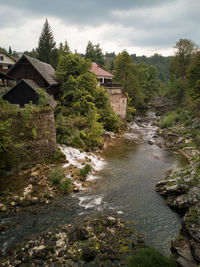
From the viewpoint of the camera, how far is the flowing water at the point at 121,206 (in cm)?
876

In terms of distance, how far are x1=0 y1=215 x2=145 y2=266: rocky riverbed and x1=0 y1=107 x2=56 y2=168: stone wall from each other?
7179 mm

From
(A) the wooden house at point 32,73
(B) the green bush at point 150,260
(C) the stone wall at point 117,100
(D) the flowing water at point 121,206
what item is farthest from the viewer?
(C) the stone wall at point 117,100

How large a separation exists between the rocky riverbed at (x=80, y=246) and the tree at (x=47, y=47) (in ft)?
136

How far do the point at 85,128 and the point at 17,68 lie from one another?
1185 cm

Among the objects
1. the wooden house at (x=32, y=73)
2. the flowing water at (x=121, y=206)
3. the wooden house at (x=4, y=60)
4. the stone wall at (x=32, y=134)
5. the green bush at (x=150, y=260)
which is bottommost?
the flowing water at (x=121, y=206)

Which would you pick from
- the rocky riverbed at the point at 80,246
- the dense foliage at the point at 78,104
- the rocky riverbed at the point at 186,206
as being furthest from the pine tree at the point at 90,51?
the rocky riverbed at the point at 80,246

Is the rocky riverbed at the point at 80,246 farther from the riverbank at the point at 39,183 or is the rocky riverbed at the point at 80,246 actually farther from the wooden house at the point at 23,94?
the wooden house at the point at 23,94

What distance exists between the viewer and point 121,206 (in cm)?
1094

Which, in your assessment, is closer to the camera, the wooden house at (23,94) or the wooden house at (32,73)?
the wooden house at (23,94)

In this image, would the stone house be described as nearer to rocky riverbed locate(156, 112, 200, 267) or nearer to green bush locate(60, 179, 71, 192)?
rocky riverbed locate(156, 112, 200, 267)

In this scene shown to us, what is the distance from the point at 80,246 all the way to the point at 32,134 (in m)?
9.23

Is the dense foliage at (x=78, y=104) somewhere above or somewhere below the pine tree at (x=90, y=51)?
below

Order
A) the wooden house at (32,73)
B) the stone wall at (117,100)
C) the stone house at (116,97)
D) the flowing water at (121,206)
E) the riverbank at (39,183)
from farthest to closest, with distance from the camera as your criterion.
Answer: the stone wall at (117,100) → the stone house at (116,97) → the wooden house at (32,73) → the riverbank at (39,183) → the flowing water at (121,206)

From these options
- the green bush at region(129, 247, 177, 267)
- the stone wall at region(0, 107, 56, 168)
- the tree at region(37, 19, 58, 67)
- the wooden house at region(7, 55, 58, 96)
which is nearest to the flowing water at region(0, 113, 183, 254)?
the green bush at region(129, 247, 177, 267)
